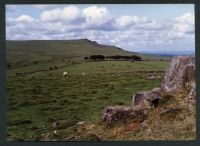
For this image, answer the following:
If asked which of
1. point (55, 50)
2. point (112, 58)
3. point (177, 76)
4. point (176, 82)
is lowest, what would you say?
point (176, 82)

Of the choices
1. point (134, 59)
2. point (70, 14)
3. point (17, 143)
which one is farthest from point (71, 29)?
point (17, 143)

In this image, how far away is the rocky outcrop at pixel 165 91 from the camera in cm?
1301

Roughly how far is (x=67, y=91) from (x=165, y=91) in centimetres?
200

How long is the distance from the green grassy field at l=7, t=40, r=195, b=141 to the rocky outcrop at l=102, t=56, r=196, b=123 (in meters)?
0.12

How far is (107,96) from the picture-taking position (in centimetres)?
1304

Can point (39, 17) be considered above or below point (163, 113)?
above

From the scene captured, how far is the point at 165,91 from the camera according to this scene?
1327 cm

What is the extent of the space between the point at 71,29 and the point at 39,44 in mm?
708

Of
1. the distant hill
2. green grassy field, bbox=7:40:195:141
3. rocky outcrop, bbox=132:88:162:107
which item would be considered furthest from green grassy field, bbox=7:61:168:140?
the distant hill

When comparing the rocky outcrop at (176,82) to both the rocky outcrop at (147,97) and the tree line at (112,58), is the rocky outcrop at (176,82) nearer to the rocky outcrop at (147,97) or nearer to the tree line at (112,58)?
the rocky outcrop at (147,97)

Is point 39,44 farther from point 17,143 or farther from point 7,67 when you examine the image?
point 17,143

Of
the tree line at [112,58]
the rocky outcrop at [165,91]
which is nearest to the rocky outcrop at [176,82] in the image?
the rocky outcrop at [165,91]

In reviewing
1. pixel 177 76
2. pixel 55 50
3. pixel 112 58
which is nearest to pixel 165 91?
pixel 177 76

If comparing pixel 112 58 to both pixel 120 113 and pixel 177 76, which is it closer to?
pixel 120 113
